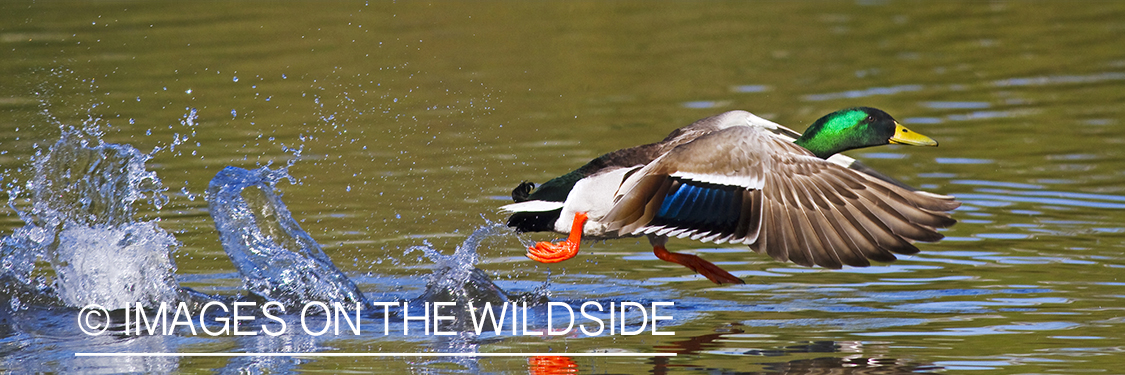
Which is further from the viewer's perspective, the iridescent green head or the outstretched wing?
the iridescent green head

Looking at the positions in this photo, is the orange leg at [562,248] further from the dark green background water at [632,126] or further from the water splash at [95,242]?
the water splash at [95,242]

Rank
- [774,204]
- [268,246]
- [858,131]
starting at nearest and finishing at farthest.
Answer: [774,204] < [858,131] < [268,246]

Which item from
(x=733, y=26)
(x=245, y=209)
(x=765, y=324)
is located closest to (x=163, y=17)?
(x=733, y=26)

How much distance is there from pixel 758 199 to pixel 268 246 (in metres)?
2.98

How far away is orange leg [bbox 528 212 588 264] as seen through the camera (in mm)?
7047

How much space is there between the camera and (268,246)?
7.91 meters

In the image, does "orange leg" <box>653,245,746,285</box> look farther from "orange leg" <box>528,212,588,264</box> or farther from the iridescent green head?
the iridescent green head

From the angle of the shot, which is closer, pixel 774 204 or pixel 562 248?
pixel 774 204

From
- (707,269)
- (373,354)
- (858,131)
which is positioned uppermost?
(858,131)

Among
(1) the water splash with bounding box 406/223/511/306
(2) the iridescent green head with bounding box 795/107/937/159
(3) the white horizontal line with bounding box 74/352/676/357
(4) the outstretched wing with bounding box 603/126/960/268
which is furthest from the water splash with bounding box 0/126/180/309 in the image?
(2) the iridescent green head with bounding box 795/107/937/159

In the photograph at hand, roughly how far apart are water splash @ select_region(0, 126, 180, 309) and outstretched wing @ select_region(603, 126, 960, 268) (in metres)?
2.64

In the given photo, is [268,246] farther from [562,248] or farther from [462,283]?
[562,248]

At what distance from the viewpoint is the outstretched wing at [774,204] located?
246 inches

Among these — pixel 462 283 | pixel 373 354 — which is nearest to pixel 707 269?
pixel 462 283
